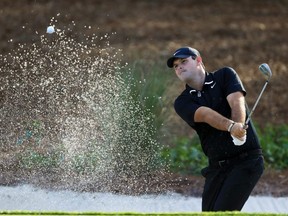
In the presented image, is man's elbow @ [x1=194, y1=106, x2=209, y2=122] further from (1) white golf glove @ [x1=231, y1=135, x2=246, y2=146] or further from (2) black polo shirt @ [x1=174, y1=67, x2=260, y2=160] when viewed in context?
(1) white golf glove @ [x1=231, y1=135, x2=246, y2=146]

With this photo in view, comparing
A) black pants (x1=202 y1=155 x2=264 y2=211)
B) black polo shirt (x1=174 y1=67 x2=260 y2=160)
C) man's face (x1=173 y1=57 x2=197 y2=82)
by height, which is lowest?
black pants (x1=202 y1=155 x2=264 y2=211)

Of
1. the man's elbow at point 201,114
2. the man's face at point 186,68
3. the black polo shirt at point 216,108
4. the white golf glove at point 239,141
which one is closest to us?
the white golf glove at point 239,141

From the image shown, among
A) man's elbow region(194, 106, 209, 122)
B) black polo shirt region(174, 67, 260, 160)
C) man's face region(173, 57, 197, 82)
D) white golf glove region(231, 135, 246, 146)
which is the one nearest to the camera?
white golf glove region(231, 135, 246, 146)

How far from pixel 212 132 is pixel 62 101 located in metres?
3.17

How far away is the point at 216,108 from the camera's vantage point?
607 centimetres

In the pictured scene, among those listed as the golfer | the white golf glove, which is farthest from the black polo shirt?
the white golf glove

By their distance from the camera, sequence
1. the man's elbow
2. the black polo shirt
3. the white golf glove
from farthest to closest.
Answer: the black polo shirt → the man's elbow → the white golf glove

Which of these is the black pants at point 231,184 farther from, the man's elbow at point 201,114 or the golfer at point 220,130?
the man's elbow at point 201,114

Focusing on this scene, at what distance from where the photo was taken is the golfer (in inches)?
233

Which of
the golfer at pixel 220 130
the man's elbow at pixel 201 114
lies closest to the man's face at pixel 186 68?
the golfer at pixel 220 130

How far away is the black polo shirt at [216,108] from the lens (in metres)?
6.00

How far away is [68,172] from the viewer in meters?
8.32

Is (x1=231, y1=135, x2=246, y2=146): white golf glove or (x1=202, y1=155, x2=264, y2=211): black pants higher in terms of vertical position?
(x1=231, y1=135, x2=246, y2=146): white golf glove

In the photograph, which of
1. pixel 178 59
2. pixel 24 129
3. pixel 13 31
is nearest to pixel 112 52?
pixel 13 31
